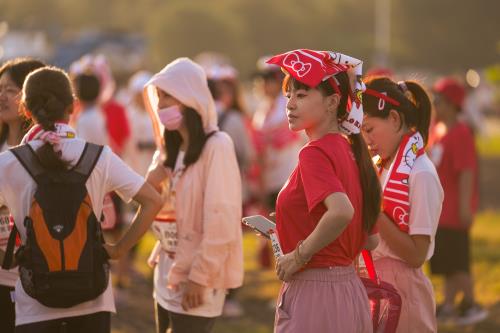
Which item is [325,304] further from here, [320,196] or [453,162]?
[453,162]

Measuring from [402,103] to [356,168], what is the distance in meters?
0.88

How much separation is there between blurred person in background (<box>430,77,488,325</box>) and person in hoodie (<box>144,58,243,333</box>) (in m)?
3.68

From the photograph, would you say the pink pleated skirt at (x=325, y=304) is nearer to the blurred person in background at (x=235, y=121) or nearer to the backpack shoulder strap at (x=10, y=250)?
the backpack shoulder strap at (x=10, y=250)

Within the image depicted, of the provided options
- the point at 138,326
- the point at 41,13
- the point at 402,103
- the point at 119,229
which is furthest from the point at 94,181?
the point at 41,13

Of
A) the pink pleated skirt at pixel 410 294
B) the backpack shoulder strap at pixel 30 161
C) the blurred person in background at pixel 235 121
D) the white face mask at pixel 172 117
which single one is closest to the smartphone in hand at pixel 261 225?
the pink pleated skirt at pixel 410 294

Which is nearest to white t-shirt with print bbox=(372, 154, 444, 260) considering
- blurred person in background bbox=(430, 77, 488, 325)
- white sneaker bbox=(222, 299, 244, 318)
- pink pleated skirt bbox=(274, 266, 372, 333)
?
pink pleated skirt bbox=(274, 266, 372, 333)

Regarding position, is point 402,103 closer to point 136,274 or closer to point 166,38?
point 136,274

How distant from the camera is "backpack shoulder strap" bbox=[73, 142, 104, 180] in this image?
4840 millimetres

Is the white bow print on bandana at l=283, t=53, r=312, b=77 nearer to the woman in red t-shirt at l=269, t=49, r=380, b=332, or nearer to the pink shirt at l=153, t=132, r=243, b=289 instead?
the woman in red t-shirt at l=269, t=49, r=380, b=332

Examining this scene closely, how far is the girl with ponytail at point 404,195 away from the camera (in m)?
5.26

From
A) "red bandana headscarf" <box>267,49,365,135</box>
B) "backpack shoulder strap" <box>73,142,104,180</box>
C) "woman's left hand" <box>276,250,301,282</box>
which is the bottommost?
"woman's left hand" <box>276,250,301,282</box>

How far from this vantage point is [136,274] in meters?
12.0

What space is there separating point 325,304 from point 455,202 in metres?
4.86

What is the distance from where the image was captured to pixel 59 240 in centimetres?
472
